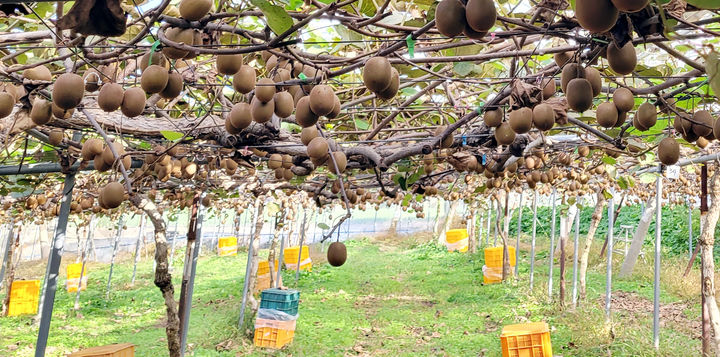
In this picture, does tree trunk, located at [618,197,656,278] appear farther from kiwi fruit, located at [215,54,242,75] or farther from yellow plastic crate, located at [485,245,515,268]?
kiwi fruit, located at [215,54,242,75]

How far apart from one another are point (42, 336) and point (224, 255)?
15.4 m

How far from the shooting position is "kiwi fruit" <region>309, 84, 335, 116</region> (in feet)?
4.91

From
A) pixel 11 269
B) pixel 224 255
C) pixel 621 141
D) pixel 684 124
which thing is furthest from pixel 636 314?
pixel 224 255

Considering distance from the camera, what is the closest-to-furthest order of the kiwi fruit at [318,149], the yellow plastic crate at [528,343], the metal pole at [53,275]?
the kiwi fruit at [318,149], the metal pole at [53,275], the yellow plastic crate at [528,343]

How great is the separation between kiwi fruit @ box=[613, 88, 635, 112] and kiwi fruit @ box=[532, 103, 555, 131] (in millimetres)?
192

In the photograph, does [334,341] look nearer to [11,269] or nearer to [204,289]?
[204,289]

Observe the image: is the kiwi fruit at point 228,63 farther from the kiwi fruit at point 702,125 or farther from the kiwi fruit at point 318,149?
the kiwi fruit at point 702,125

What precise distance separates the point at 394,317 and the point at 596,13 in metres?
8.35

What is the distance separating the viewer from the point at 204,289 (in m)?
11.6

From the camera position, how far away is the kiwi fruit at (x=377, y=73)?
52.6 inches

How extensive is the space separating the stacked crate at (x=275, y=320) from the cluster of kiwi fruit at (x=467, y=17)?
6.34 meters

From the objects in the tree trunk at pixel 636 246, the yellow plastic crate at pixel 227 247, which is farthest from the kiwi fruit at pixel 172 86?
the yellow plastic crate at pixel 227 247

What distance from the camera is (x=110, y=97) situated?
4.93 feet

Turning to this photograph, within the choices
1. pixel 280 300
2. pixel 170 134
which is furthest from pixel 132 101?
pixel 280 300
